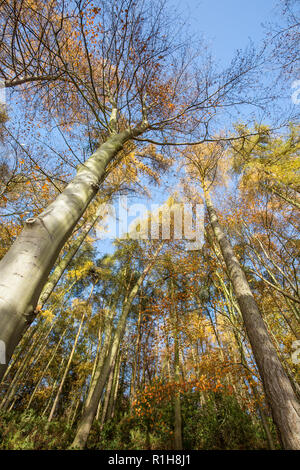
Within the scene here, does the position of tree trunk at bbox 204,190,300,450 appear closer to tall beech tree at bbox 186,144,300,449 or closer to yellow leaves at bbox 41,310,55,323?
tall beech tree at bbox 186,144,300,449

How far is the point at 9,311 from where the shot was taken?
0.78 m

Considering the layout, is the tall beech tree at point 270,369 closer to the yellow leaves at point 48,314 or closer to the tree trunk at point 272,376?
the tree trunk at point 272,376

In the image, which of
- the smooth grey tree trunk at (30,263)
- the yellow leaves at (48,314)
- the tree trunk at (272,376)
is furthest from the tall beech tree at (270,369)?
the yellow leaves at (48,314)

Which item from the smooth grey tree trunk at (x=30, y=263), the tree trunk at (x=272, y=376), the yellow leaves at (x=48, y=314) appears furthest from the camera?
the yellow leaves at (x=48, y=314)

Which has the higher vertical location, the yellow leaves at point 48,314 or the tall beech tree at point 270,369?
the yellow leaves at point 48,314

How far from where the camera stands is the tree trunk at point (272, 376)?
2137mm

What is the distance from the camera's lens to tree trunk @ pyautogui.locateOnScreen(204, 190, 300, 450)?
214 cm

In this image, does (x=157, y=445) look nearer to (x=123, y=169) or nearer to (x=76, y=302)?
(x=76, y=302)

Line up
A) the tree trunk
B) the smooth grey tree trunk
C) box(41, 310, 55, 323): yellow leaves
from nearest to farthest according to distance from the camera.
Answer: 1. the smooth grey tree trunk
2. the tree trunk
3. box(41, 310, 55, 323): yellow leaves

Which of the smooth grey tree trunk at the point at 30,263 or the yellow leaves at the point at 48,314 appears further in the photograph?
the yellow leaves at the point at 48,314

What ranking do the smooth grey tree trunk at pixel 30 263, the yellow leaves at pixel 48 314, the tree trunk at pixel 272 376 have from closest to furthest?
the smooth grey tree trunk at pixel 30 263 < the tree trunk at pixel 272 376 < the yellow leaves at pixel 48 314

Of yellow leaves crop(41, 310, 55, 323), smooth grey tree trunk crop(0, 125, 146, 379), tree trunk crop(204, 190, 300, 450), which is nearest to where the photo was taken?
smooth grey tree trunk crop(0, 125, 146, 379)

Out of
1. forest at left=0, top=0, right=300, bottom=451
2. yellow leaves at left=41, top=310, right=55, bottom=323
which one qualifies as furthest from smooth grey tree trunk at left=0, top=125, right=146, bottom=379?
yellow leaves at left=41, top=310, right=55, bottom=323
